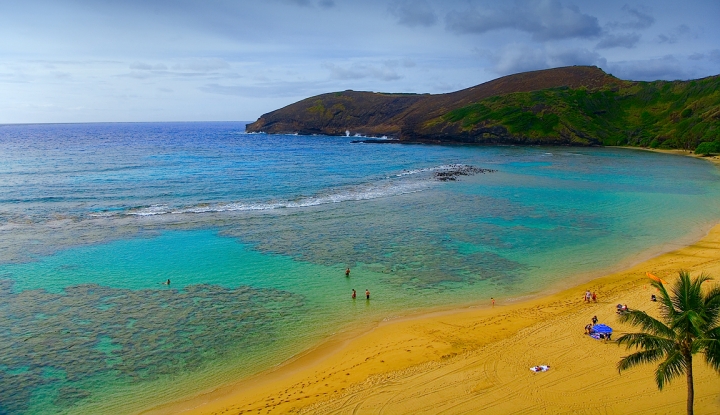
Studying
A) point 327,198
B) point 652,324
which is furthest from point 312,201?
point 652,324

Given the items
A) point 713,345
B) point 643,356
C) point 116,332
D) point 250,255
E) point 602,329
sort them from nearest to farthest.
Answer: point 713,345
point 643,356
point 602,329
point 116,332
point 250,255

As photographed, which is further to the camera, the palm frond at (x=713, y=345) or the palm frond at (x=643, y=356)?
the palm frond at (x=643, y=356)

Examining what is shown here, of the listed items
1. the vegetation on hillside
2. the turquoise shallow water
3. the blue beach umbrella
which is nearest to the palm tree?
the blue beach umbrella

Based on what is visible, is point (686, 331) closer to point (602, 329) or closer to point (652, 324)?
point (652, 324)

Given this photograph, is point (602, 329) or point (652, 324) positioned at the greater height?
point (652, 324)

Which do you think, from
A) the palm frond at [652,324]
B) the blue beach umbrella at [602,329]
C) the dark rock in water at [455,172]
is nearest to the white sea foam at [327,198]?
the dark rock in water at [455,172]

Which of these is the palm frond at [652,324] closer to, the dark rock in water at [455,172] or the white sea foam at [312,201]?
the white sea foam at [312,201]
